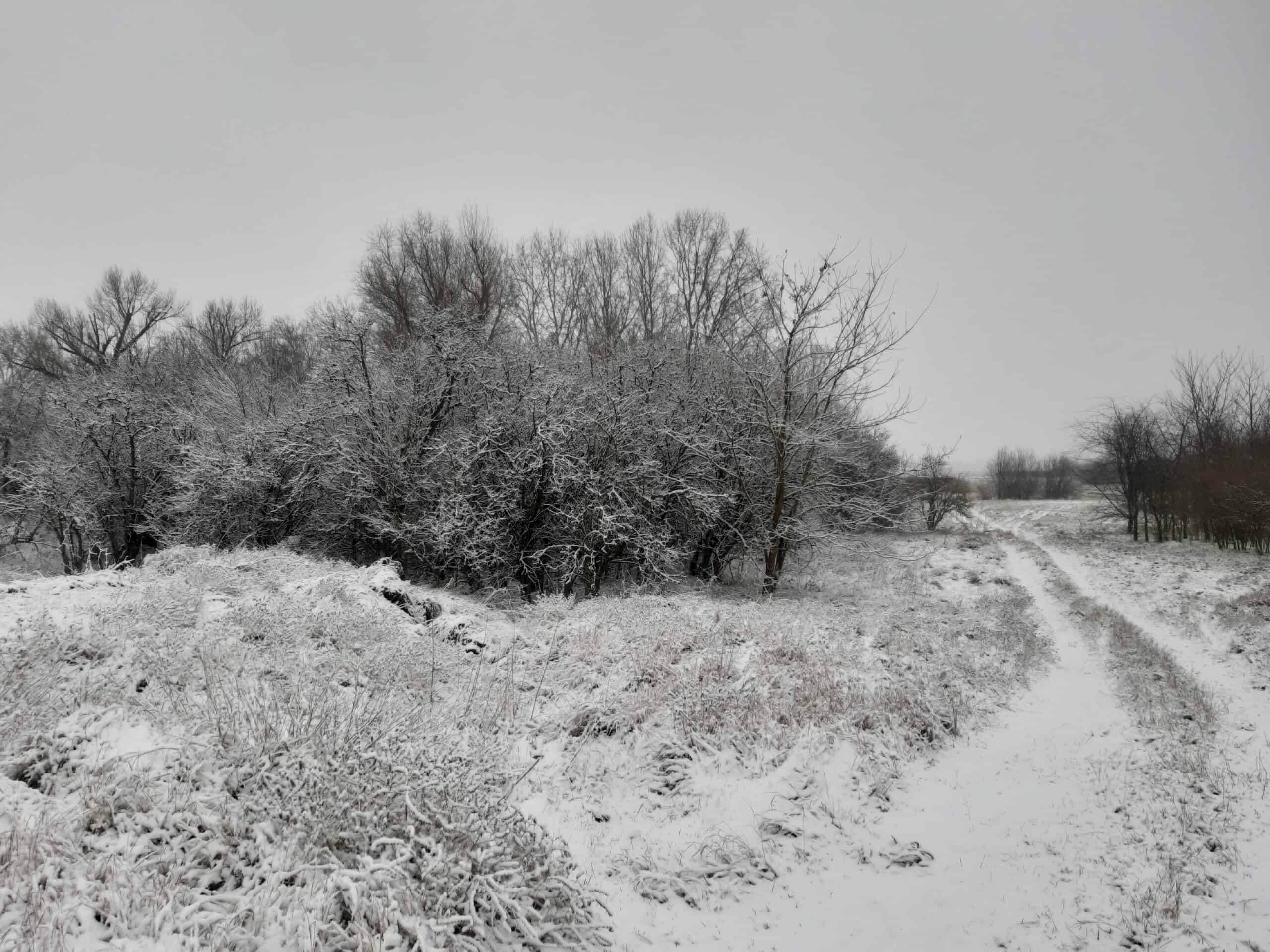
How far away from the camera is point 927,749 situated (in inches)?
245

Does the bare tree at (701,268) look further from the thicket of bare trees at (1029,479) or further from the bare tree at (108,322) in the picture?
the thicket of bare trees at (1029,479)

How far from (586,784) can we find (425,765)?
1.74m

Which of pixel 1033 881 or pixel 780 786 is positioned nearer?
pixel 1033 881

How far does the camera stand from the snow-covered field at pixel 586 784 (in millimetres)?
3328

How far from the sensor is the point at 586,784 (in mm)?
5391

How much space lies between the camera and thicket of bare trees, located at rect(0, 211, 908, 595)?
14508 millimetres

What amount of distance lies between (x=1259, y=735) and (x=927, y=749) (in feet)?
13.9

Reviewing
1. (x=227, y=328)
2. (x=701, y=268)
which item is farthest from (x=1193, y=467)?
(x=227, y=328)

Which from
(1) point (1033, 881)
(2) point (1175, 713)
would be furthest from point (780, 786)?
(2) point (1175, 713)

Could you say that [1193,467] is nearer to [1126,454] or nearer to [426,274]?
[1126,454]

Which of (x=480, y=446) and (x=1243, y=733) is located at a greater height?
(x=480, y=446)

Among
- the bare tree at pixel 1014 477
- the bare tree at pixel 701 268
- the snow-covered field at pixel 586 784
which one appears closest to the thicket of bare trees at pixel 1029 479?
the bare tree at pixel 1014 477

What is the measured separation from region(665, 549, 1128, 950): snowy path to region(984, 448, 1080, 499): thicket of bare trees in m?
86.3

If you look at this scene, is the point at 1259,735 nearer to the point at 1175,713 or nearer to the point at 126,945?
the point at 1175,713
